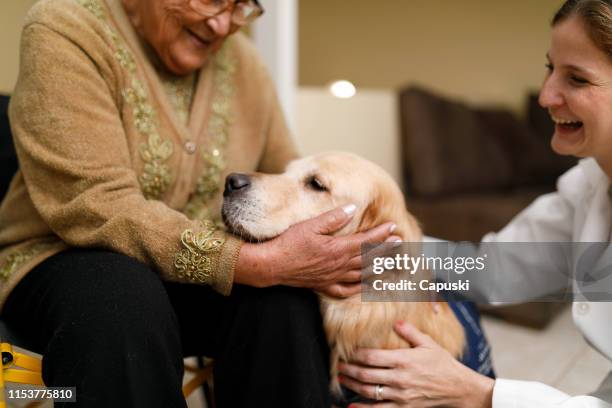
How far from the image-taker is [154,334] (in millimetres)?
829

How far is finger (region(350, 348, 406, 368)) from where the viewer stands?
0.98 meters

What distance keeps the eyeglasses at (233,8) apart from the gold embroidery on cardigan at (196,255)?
0.47 metres

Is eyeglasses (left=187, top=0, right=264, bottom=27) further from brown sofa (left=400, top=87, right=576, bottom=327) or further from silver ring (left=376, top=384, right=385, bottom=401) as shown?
brown sofa (left=400, top=87, right=576, bottom=327)

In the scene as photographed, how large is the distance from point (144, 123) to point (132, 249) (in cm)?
29

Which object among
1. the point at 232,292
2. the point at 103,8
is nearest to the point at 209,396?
the point at 232,292

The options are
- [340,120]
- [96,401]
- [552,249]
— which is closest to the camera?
[96,401]

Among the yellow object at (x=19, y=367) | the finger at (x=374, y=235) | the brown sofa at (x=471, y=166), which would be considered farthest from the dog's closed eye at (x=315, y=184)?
the brown sofa at (x=471, y=166)

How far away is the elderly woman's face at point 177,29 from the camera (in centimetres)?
107

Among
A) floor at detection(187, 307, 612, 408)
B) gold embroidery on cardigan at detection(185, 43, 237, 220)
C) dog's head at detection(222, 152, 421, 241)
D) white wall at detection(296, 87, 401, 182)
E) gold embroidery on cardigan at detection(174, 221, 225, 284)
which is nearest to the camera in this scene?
gold embroidery on cardigan at detection(174, 221, 225, 284)

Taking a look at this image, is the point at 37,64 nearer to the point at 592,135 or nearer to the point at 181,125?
the point at 181,125

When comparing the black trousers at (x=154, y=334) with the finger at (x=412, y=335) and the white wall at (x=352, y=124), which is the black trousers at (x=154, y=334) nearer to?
the finger at (x=412, y=335)

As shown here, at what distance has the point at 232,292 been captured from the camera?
1.00 m

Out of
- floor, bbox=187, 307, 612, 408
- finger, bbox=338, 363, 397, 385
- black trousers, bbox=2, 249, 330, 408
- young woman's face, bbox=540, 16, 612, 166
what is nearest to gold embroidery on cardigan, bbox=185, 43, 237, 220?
black trousers, bbox=2, 249, 330, 408

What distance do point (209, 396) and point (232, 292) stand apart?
467 mm
